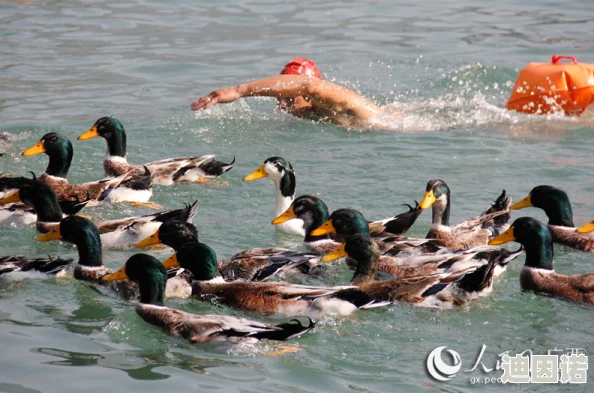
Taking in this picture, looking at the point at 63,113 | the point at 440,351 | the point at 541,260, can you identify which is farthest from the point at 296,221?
the point at 63,113

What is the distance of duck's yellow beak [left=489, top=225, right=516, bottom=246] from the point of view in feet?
26.1

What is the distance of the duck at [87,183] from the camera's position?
9562 millimetres

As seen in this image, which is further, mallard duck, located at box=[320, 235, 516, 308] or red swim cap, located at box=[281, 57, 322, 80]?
red swim cap, located at box=[281, 57, 322, 80]

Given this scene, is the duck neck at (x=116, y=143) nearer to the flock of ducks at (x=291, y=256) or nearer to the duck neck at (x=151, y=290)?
the flock of ducks at (x=291, y=256)

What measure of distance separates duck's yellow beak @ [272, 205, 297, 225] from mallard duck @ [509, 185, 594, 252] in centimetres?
192

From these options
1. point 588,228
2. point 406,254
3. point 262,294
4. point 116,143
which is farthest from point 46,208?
point 588,228

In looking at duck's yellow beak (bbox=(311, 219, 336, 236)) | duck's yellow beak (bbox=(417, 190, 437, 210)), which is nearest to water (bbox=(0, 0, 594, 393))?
duck's yellow beak (bbox=(311, 219, 336, 236))

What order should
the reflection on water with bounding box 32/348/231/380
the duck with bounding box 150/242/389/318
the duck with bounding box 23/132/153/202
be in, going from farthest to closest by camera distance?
the duck with bounding box 23/132/153/202, the duck with bounding box 150/242/389/318, the reflection on water with bounding box 32/348/231/380

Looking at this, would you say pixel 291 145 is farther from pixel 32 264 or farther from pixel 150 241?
pixel 32 264

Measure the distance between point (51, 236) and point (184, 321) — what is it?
2.07m

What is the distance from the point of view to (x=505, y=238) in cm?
800

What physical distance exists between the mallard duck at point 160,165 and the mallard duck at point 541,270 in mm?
3400

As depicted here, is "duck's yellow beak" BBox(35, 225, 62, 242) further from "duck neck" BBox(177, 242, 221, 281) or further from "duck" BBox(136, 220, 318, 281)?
"duck neck" BBox(177, 242, 221, 281)

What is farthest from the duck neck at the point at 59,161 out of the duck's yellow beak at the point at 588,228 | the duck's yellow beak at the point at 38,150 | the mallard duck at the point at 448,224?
the duck's yellow beak at the point at 588,228
